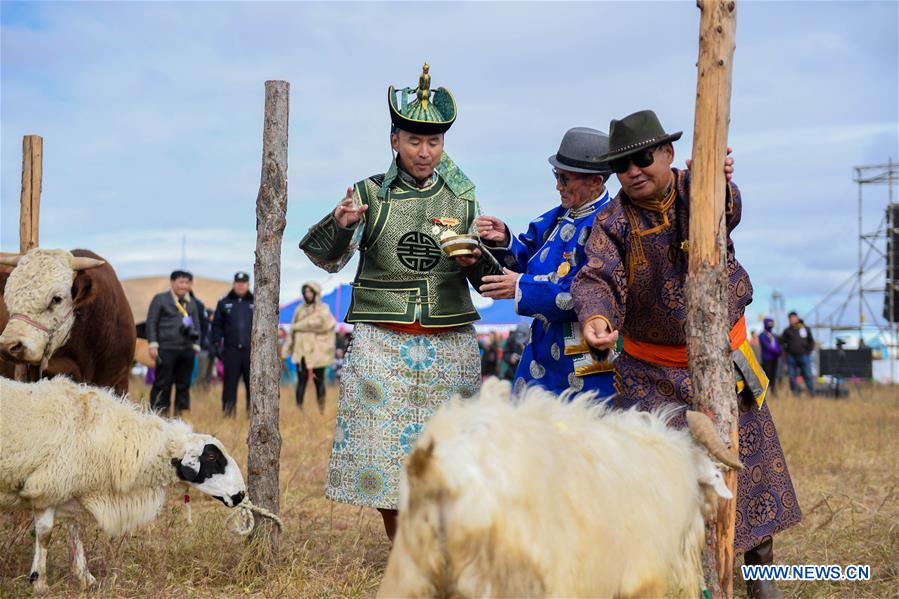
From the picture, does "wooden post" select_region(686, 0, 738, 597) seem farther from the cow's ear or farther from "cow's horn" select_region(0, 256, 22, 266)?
"cow's horn" select_region(0, 256, 22, 266)

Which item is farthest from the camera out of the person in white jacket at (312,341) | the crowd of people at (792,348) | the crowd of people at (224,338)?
the crowd of people at (792,348)

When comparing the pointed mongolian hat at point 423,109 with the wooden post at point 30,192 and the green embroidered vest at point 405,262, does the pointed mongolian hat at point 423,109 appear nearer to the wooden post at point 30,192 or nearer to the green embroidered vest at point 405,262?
the green embroidered vest at point 405,262

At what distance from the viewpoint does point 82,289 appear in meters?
6.18

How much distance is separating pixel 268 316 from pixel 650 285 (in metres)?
2.34

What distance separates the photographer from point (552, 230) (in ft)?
17.3

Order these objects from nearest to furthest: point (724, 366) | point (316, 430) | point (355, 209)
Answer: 1. point (724, 366)
2. point (355, 209)
3. point (316, 430)

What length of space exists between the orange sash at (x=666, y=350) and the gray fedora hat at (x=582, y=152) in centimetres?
103

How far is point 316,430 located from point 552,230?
24.0 feet

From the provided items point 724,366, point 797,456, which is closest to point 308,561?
point 724,366

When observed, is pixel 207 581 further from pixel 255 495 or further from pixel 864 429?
pixel 864 429

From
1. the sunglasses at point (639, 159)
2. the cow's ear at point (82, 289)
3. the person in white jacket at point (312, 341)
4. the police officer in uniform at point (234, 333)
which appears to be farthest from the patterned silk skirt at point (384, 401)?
the person in white jacket at point (312, 341)

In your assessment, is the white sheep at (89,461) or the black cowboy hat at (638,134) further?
the white sheep at (89,461)

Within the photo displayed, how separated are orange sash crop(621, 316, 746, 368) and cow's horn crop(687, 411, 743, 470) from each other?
2.54ft

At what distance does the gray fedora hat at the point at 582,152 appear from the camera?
505 centimetres
